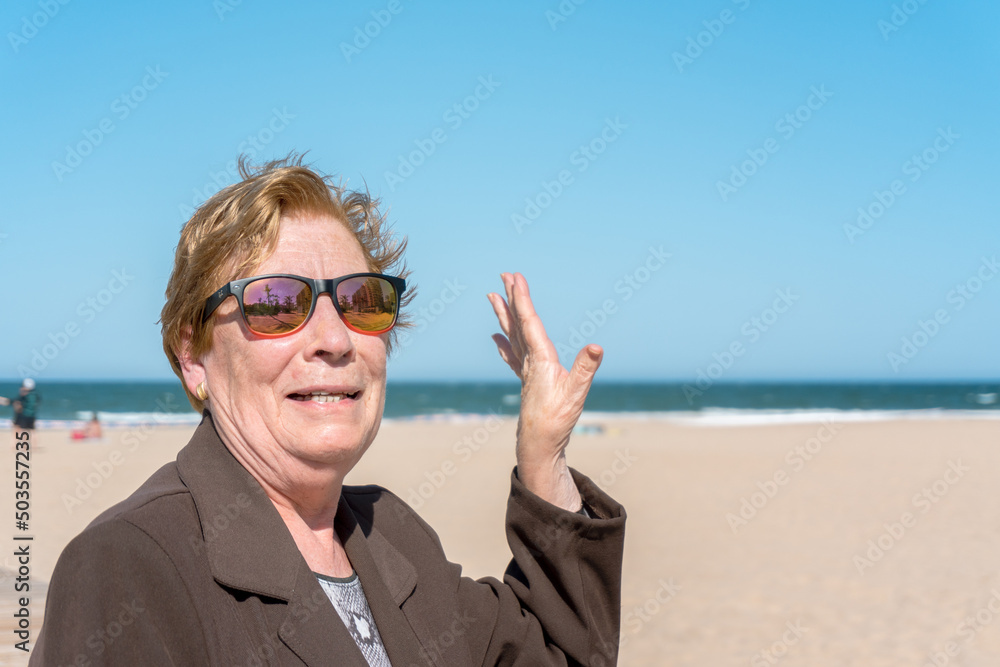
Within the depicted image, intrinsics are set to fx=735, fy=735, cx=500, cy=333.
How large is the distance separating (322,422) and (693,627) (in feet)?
17.1

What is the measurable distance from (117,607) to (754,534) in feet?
28.7

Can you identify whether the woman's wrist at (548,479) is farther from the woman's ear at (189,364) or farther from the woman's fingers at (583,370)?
the woman's ear at (189,364)

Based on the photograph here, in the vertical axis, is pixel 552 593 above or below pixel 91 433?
below

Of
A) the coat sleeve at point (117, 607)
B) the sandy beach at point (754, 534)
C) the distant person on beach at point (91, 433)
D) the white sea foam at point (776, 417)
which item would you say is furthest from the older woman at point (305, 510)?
the white sea foam at point (776, 417)

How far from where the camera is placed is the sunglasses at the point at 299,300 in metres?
1.65

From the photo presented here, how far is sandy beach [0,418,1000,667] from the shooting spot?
575cm

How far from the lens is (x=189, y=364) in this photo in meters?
1.82

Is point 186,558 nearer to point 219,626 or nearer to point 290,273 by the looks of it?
point 219,626

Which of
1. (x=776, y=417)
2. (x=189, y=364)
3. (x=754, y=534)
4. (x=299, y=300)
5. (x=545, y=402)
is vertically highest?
(x=776, y=417)

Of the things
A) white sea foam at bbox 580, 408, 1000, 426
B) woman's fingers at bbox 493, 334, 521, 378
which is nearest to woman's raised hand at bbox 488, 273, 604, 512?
woman's fingers at bbox 493, 334, 521, 378

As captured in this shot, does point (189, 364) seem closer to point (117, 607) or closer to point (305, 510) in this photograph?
point (305, 510)

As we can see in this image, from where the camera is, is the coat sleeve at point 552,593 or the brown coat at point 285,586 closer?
the brown coat at point 285,586

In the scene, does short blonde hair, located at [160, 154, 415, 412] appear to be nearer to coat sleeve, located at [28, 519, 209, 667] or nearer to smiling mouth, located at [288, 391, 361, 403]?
smiling mouth, located at [288, 391, 361, 403]

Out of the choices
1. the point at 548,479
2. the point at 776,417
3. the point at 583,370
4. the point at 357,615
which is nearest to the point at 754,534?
the point at 548,479
